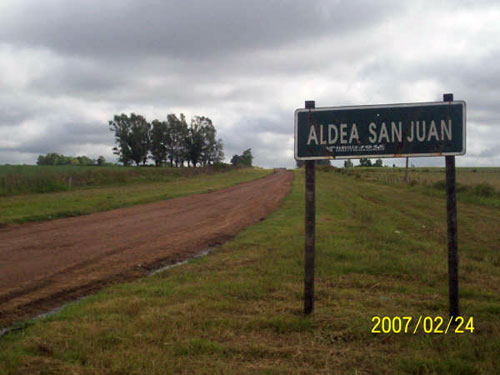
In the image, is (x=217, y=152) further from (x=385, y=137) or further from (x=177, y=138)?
(x=385, y=137)

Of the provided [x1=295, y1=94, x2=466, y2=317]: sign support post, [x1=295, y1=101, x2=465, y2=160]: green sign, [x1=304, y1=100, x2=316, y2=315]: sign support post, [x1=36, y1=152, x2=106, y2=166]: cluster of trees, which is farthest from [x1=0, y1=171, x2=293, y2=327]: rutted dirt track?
[x1=36, y1=152, x2=106, y2=166]: cluster of trees

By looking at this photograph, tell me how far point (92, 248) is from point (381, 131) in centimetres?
690

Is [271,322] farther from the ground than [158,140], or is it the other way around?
[158,140]

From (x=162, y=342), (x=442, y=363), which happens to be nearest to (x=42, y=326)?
(x=162, y=342)

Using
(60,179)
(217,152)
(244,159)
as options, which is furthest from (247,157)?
(60,179)

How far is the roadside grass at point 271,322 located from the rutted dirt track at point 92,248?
30.5 inches

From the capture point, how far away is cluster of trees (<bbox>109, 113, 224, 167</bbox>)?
8238 centimetres

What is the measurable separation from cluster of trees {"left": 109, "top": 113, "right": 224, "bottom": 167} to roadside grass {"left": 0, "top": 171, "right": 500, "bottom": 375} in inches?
3081

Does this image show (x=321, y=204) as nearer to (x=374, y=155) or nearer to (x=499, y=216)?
(x=499, y=216)

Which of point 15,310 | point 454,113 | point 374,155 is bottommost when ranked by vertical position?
point 15,310

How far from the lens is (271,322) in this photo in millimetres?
4457

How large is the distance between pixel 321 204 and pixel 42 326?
1528cm

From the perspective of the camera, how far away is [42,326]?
14.8ft

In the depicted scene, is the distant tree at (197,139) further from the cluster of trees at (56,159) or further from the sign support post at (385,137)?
the sign support post at (385,137)
